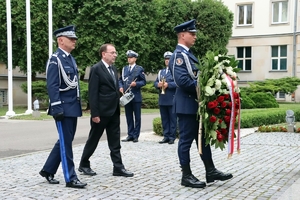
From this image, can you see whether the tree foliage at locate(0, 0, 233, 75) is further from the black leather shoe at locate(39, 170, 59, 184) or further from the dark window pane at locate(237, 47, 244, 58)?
the black leather shoe at locate(39, 170, 59, 184)

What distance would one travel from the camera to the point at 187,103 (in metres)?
6.08

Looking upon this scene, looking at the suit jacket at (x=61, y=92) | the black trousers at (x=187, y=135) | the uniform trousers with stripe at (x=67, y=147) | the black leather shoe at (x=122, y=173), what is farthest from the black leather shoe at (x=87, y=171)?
the black trousers at (x=187, y=135)

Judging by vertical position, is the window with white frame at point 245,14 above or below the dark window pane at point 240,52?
above

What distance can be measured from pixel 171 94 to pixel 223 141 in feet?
15.8

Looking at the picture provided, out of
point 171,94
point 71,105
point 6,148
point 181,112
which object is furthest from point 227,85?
point 6,148

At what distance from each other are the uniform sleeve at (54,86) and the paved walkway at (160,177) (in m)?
1.05

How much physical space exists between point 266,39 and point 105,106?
104ft

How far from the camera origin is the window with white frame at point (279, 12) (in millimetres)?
35938

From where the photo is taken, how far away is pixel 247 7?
37.4 m

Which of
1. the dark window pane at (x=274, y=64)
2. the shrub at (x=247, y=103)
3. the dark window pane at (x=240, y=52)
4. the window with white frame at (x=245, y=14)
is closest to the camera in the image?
the shrub at (x=247, y=103)

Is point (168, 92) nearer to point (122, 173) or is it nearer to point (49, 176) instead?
point (122, 173)

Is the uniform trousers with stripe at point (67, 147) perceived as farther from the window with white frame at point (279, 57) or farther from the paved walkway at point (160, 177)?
the window with white frame at point (279, 57)

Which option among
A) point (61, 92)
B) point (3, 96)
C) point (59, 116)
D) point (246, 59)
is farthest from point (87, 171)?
point (246, 59)

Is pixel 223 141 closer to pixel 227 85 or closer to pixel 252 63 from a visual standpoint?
pixel 227 85
